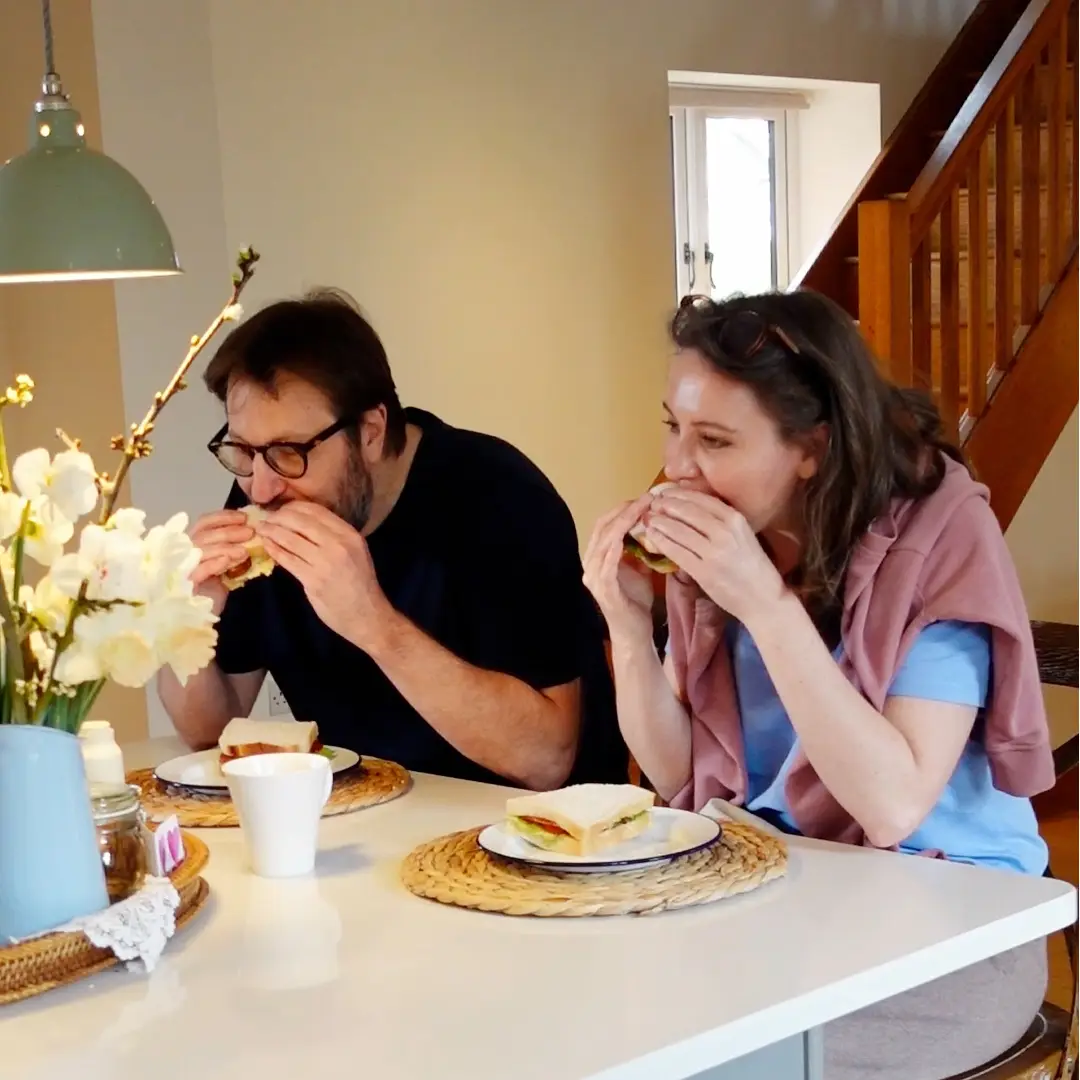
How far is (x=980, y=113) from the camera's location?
4008 mm

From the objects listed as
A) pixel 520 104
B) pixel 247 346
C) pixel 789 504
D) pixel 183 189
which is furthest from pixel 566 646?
pixel 520 104

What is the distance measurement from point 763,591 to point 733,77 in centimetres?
327

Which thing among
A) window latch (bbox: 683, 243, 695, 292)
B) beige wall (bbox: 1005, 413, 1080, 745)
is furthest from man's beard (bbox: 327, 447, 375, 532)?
beige wall (bbox: 1005, 413, 1080, 745)

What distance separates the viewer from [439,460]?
7.44ft

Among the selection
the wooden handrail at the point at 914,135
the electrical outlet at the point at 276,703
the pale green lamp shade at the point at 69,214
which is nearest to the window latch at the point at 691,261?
the wooden handrail at the point at 914,135

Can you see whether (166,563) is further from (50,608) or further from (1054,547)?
(1054,547)

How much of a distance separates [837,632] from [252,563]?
0.76 m

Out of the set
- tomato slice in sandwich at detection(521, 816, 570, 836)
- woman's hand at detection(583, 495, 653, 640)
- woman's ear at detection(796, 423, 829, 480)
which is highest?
woman's ear at detection(796, 423, 829, 480)

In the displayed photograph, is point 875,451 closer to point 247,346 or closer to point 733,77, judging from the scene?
point 247,346

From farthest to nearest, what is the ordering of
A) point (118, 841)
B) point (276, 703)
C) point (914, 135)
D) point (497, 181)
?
point (914, 135)
point (497, 181)
point (276, 703)
point (118, 841)

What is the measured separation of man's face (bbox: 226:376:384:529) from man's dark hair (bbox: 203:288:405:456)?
1 cm

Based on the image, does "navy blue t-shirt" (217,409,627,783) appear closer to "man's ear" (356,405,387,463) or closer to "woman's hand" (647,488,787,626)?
"man's ear" (356,405,387,463)

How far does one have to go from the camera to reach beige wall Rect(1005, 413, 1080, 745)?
17.2 ft

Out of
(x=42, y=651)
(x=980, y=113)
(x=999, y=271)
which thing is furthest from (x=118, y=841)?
(x=999, y=271)
